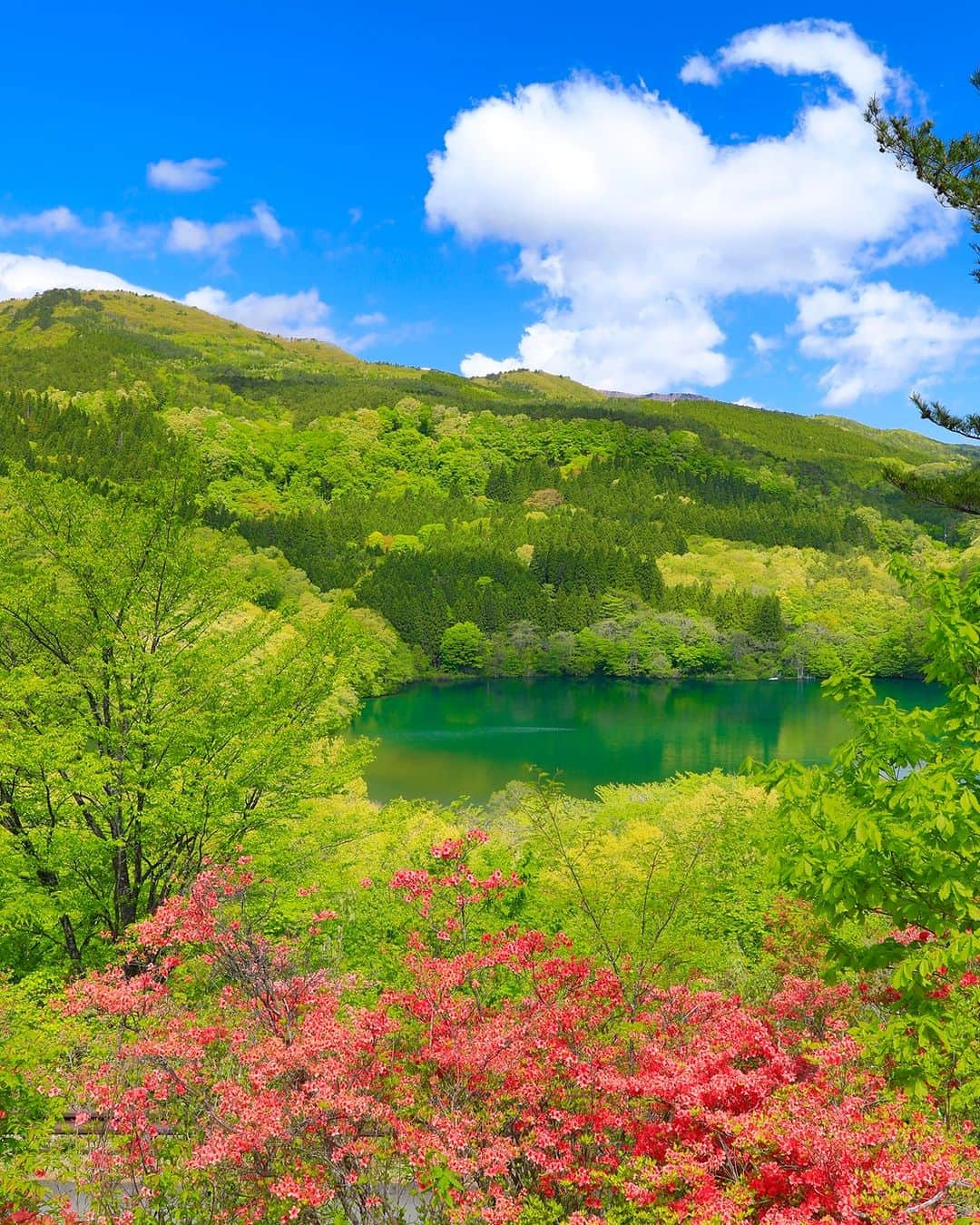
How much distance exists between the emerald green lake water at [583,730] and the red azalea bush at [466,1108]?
25.6 meters

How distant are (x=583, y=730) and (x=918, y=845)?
142 feet

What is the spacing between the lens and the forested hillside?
67.3 metres

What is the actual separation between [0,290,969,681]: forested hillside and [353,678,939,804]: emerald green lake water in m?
4.40

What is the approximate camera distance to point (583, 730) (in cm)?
4759

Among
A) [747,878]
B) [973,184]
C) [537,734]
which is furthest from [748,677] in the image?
[973,184]

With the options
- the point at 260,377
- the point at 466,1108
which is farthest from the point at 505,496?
the point at 466,1108

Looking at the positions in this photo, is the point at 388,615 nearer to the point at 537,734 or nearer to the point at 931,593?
the point at 537,734

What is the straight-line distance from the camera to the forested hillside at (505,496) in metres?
67.3

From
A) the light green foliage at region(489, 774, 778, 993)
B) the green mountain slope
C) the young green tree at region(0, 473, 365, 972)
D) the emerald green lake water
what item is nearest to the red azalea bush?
the light green foliage at region(489, 774, 778, 993)

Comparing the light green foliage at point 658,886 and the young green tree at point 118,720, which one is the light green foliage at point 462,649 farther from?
the young green tree at point 118,720

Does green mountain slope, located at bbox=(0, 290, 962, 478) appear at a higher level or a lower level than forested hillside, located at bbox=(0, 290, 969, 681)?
higher

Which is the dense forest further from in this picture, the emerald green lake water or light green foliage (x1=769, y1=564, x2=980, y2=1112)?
the emerald green lake water

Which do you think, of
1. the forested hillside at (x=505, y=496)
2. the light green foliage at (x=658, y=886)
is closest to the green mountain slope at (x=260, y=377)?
the forested hillside at (x=505, y=496)

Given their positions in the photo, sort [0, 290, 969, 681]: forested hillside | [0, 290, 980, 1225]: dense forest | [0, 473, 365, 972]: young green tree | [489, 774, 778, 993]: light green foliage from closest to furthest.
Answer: [0, 290, 980, 1225]: dense forest → [489, 774, 778, 993]: light green foliage → [0, 473, 365, 972]: young green tree → [0, 290, 969, 681]: forested hillside
